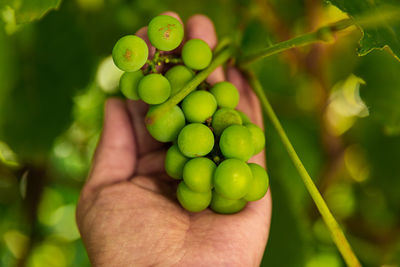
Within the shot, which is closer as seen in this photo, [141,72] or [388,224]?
[141,72]

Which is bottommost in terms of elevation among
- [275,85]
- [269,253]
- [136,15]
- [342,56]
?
[269,253]

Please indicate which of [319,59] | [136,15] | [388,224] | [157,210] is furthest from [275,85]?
[157,210]

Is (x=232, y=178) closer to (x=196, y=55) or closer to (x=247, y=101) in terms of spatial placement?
(x=196, y=55)

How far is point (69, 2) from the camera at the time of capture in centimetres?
118

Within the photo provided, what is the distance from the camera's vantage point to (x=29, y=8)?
0.71 m

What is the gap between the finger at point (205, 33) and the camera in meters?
0.94

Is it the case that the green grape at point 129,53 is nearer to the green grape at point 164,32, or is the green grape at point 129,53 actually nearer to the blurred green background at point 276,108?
the green grape at point 164,32

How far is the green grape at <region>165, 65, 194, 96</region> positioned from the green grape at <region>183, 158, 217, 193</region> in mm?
152

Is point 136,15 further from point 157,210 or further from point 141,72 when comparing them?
point 157,210

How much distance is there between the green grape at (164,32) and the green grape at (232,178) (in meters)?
0.24

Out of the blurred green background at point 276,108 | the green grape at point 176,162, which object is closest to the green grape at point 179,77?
the green grape at point 176,162

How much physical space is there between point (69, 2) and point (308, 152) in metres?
0.94

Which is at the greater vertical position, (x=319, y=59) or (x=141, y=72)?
(x=141, y=72)

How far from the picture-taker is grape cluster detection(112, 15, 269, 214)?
66cm
